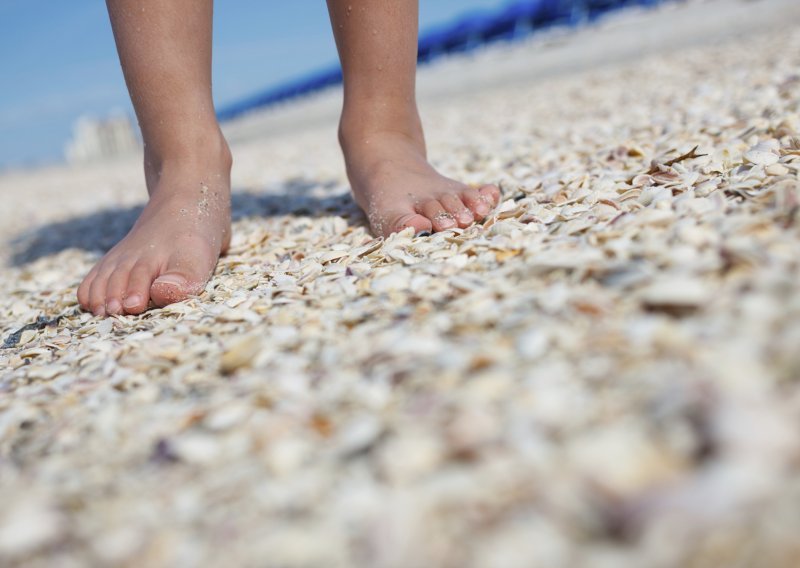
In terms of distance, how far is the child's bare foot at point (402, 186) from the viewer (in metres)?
1.48

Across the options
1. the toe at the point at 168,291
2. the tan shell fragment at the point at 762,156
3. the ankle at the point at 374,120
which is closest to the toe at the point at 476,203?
the ankle at the point at 374,120

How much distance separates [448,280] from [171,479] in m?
0.50

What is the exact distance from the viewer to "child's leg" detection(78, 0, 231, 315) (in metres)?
1.39

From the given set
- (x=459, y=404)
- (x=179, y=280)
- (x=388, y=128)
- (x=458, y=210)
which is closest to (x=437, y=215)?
(x=458, y=210)

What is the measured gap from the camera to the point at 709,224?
3.22 feet

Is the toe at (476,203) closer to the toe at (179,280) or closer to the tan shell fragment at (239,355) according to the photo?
the toe at (179,280)

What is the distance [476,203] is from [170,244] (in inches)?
27.0

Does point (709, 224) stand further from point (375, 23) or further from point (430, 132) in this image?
point (430, 132)

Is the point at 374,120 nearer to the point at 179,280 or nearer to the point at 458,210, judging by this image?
the point at 458,210

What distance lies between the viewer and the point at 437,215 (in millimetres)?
1464

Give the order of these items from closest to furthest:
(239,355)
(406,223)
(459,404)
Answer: (459,404) → (239,355) → (406,223)

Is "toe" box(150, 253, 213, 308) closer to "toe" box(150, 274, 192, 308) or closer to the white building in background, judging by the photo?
"toe" box(150, 274, 192, 308)

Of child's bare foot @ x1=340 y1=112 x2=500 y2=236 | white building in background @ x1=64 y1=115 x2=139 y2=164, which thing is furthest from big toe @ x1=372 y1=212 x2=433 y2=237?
white building in background @ x1=64 y1=115 x2=139 y2=164

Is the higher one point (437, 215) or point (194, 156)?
point (194, 156)
